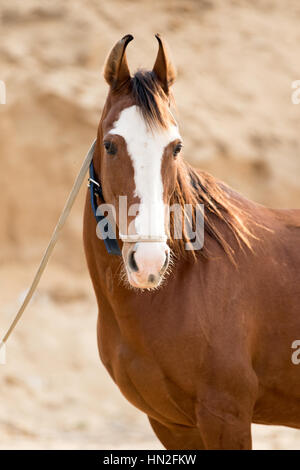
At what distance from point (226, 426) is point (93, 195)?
0.98 meters

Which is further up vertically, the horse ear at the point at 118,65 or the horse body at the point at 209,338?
the horse ear at the point at 118,65

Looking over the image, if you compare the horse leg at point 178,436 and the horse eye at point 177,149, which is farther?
the horse leg at point 178,436

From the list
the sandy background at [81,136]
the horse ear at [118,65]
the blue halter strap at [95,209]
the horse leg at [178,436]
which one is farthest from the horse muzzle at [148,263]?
the sandy background at [81,136]

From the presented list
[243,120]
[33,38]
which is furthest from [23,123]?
[243,120]

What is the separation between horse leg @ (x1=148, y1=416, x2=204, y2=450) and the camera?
9.30 feet

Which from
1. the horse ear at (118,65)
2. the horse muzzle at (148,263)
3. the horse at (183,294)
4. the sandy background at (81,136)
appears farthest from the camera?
the sandy background at (81,136)

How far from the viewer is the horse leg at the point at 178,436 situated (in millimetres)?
2834

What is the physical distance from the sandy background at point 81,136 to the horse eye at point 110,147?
13.7 ft

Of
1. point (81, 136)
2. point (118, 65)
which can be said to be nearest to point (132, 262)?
point (118, 65)

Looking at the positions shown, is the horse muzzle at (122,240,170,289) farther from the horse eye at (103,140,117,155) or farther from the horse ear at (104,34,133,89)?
the horse ear at (104,34,133,89)

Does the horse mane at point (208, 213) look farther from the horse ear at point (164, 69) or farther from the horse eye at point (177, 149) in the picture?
the horse ear at point (164, 69)

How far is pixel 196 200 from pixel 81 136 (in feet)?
20.4

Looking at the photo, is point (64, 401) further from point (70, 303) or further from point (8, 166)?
point (8, 166)

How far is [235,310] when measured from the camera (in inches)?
103
